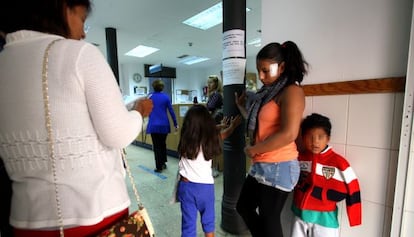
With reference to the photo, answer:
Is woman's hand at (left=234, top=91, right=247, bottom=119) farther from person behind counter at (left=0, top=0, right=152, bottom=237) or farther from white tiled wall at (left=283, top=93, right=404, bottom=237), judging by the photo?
person behind counter at (left=0, top=0, right=152, bottom=237)

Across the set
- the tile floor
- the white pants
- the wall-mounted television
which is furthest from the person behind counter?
the wall-mounted television

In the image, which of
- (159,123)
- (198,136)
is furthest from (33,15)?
(159,123)

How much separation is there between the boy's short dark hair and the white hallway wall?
0.09 metres

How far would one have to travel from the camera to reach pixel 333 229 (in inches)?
44.8

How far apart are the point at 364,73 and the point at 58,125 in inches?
51.5

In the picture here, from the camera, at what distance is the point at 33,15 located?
0.54m

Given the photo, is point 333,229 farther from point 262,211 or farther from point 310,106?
point 310,106

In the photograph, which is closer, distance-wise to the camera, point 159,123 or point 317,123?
point 317,123

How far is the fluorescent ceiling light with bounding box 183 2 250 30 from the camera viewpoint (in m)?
3.45

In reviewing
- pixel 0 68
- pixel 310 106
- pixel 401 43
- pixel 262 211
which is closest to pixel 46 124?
pixel 0 68

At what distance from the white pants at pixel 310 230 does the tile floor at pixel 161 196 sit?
Answer: 487 mm

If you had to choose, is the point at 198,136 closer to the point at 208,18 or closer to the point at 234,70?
the point at 234,70

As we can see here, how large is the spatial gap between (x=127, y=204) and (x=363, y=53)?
126 cm

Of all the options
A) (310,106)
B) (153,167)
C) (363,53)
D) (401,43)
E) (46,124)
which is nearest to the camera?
(46,124)
